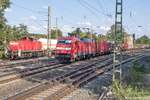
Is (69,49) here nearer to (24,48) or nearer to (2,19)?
(24,48)

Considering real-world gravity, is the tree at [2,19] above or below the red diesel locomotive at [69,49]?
above

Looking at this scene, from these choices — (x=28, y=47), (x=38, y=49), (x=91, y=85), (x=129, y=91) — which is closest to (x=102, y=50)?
(x=38, y=49)

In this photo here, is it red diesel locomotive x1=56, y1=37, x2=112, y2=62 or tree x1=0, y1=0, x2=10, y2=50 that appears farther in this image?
tree x1=0, y1=0, x2=10, y2=50

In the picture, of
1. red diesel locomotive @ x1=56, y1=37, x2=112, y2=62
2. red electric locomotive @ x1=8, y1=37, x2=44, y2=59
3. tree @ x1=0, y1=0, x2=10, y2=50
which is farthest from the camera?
tree @ x1=0, y1=0, x2=10, y2=50

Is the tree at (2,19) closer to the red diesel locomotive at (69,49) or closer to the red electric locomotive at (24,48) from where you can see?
the red electric locomotive at (24,48)

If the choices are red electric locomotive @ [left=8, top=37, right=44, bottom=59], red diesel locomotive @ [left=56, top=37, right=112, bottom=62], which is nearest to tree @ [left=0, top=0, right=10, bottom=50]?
red electric locomotive @ [left=8, top=37, right=44, bottom=59]

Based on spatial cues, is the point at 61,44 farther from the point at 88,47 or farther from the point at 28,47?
→ the point at 28,47

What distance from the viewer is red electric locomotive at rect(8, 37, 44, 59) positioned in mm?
54850

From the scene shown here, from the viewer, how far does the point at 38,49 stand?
213 feet

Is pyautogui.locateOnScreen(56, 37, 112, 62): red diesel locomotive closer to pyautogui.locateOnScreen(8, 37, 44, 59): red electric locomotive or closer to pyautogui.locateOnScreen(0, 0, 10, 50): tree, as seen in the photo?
pyautogui.locateOnScreen(8, 37, 44, 59): red electric locomotive

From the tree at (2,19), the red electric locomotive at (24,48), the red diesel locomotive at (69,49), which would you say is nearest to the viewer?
the red diesel locomotive at (69,49)

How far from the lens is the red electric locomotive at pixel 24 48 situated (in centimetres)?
5485

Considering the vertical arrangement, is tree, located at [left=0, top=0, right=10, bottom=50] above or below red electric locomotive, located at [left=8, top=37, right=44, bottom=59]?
above

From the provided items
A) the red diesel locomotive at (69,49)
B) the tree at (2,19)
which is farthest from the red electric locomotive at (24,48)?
the red diesel locomotive at (69,49)
